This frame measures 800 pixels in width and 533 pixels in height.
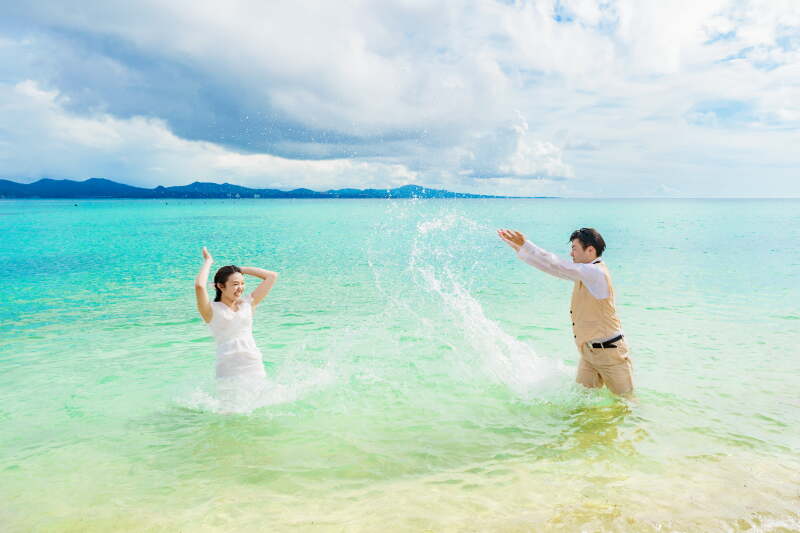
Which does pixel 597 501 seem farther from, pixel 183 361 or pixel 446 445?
pixel 183 361

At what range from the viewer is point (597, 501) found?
215 inches

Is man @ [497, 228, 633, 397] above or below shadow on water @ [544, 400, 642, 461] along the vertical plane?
above

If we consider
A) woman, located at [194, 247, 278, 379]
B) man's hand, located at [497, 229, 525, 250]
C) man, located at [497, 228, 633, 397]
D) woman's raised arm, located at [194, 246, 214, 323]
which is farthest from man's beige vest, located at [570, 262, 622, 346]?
woman's raised arm, located at [194, 246, 214, 323]

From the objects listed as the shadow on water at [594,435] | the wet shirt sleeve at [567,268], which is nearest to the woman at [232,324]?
the wet shirt sleeve at [567,268]

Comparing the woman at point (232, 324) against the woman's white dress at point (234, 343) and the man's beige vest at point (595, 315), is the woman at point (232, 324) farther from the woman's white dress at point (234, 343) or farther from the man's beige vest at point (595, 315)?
the man's beige vest at point (595, 315)

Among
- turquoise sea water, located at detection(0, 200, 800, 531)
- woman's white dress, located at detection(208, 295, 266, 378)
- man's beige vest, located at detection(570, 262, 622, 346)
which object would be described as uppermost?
man's beige vest, located at detection(570, 262, 622, 346)

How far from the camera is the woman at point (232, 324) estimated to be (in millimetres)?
7180

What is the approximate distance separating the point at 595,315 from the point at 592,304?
0.52 ft

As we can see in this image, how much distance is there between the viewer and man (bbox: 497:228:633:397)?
684 cm

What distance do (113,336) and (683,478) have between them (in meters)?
13.0

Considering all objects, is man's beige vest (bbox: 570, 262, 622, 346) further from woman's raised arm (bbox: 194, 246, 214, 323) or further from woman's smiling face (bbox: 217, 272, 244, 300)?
woman's raised arm (bbox: 194, 246, 214, 323)

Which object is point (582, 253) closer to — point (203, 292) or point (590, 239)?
point (590, 239)

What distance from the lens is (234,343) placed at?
740 centimetres

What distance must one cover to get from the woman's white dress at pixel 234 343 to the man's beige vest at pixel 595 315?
4.54m
